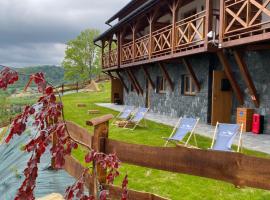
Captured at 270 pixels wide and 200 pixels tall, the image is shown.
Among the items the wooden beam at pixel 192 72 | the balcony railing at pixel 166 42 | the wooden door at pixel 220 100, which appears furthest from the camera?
the wooden beam at pixel 192 72

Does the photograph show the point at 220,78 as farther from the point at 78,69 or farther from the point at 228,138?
the point at 78,69

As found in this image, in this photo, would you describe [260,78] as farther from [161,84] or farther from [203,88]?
[161,84]

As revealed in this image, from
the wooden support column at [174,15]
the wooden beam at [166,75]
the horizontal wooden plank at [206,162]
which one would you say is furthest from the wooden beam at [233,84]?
the horizontal wooden plank at [206,162]

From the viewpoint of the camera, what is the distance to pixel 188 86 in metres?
15.5

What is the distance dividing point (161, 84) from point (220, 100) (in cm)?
677

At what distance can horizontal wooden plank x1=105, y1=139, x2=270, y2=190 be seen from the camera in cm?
226

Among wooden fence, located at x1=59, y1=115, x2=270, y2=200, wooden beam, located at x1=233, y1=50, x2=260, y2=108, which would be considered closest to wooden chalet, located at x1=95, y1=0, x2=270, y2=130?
wooden beam, located at x1=233, y1=50, x2=260, y2=108

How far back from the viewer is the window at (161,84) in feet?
60.5

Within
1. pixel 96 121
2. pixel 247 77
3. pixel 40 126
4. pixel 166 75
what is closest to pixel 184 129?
pixel 247 77

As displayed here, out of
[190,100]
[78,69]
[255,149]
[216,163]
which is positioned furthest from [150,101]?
[78,69]

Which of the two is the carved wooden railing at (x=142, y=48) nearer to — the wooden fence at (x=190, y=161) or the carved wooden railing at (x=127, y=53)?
the carved wooden railing at (x=127, y=53)

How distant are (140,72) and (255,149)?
47.1 feet

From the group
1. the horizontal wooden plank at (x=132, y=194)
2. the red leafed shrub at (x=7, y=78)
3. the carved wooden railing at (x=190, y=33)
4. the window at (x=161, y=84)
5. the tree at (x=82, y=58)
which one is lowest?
the horizontal wooden plank at (x=132, y=194)

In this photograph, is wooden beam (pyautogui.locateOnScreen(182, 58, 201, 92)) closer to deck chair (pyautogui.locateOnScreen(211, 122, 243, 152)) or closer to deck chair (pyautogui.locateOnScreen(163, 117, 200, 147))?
deck chair (pyautogui.locateOnScreen(163, 117, 200, 147))
